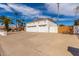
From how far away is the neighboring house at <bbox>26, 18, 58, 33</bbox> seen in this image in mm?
2086

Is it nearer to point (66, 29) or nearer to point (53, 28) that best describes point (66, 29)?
point (66, 29)

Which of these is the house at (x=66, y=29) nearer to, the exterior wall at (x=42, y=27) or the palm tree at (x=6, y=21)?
the exterior wall at (x=42, y=27)

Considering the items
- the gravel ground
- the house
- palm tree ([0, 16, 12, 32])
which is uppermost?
palm tree ([0, 16, 12, 32])

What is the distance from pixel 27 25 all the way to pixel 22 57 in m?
0.31

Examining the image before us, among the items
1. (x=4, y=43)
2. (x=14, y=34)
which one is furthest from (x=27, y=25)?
(x=4, y=43)

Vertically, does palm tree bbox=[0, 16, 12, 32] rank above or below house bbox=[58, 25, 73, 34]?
above

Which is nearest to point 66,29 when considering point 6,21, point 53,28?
point 53,28

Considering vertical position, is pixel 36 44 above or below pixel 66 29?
below

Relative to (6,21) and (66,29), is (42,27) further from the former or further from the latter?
(6,21)

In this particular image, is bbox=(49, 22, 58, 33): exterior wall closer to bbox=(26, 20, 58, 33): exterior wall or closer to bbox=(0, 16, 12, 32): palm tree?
bbox=(26, 20, 58, 33): exterior wall

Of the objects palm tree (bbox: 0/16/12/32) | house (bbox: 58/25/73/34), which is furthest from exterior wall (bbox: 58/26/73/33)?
palm tree (bbox: 0/16/12/32)

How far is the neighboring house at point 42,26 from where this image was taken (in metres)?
2.09

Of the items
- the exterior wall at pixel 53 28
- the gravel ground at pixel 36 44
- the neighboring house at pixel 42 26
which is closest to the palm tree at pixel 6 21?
the gravel ground at pixel 36 44

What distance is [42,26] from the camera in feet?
6.86
